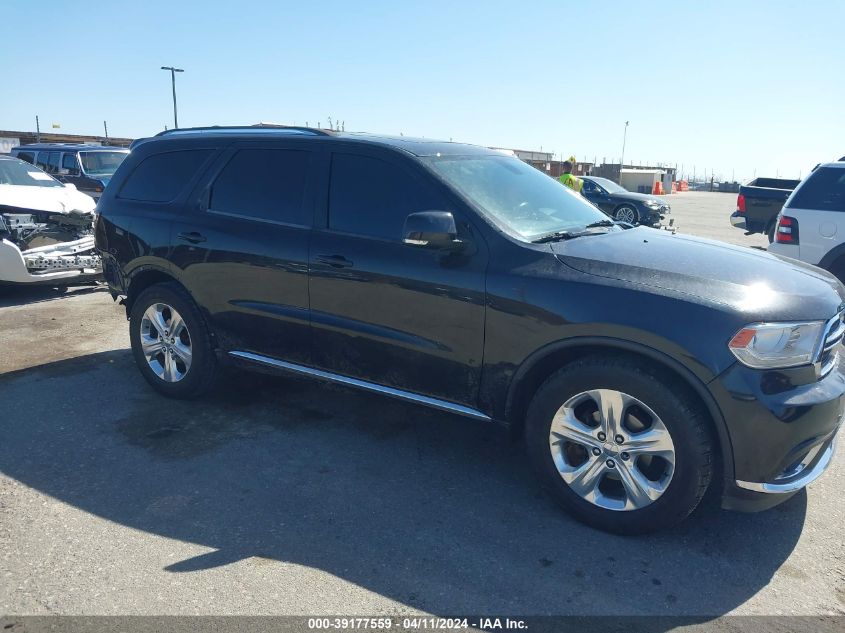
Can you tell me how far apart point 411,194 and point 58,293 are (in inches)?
262

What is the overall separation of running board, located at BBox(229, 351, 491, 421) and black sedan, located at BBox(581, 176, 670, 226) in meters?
15.4

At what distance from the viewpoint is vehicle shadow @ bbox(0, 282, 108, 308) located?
8.05 m

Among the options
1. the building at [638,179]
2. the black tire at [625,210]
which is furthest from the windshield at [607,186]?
the building at [638,179]

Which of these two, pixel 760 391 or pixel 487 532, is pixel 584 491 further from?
pixel 760 391

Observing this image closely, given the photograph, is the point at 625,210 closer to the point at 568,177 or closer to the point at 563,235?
the point at 568,177

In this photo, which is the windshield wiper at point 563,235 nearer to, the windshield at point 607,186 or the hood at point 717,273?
the hood at point 717,273

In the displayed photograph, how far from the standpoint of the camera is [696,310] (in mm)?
2924

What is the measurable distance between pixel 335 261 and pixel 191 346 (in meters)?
1.46

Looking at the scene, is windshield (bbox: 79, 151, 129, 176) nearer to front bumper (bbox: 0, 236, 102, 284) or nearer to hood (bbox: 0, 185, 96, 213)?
hood (bbox: 0, 185, 96, 213)

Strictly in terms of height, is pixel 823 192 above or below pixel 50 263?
above

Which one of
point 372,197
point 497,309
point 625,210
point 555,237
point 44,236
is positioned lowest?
point 625,210

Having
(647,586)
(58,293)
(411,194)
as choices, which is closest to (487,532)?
(647,586)

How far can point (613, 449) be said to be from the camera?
3.15m

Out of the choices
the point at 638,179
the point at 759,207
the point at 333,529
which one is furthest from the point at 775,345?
the point at 638,179
